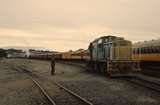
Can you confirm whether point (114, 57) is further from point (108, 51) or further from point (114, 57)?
point (108, 51)

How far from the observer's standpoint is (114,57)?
1080 inches

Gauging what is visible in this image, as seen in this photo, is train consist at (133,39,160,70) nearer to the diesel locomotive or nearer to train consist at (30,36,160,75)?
train consist at (30,36,160,75)

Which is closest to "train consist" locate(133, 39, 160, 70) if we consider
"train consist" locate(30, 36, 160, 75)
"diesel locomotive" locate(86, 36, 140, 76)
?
"train consist" locate(30, 36, 160, 75)

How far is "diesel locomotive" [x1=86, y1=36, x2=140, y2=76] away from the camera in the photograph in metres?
26.0

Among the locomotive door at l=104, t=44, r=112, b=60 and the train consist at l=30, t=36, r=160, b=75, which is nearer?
the train consist at l=30, t=36, r=160, b=75

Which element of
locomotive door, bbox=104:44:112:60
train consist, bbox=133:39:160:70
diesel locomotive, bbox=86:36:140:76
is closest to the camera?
diesel locomotive, bbox=86:36:140:76

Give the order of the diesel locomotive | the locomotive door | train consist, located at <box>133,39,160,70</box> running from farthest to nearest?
train consist, located at <box>133,39,160,70</box>
the locomotive door
the diesel locomotive

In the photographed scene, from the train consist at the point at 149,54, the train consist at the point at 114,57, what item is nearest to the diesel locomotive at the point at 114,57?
the train consist at the point at 114,57

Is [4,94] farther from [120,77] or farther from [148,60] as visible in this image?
[148,60]

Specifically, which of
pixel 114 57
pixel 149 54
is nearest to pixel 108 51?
pixel 114 57

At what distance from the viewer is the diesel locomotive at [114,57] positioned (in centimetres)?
2603

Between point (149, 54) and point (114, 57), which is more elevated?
point (149, 54)

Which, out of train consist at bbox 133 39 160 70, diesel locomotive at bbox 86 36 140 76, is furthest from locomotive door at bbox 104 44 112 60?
train consist at bbox 133 39 160 70

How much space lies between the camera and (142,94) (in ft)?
52.6
